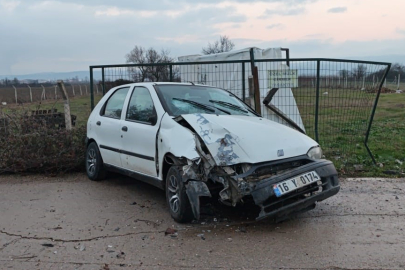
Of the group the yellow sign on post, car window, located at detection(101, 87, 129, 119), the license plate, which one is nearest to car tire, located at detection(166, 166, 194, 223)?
the license plate

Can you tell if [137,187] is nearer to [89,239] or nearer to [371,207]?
[89,239]

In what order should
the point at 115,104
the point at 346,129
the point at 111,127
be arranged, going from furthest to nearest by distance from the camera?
1. the point at 346,129
2. the point at 115,104
3. the point at 111,127

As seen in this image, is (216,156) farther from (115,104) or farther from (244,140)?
(115,104)

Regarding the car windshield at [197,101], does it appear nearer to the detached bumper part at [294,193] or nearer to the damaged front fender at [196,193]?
the damaged front fender at [196,193]

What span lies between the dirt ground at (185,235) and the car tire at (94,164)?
22.6 inches

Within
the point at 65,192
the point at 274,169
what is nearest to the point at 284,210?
the point at 274,169

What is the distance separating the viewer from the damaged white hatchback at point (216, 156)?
181 inches

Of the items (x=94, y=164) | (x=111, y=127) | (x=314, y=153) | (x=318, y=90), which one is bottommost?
(x=94, y=164)

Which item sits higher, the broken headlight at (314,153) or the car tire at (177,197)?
the broken headlight at (314,153)

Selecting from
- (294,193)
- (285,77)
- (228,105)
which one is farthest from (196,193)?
(285,77)

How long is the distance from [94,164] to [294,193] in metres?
3.80

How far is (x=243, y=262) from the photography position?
400 cm

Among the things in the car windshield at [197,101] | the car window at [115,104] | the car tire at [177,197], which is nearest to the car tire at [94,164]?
the car window at [115,104]

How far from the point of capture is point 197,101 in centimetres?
594
